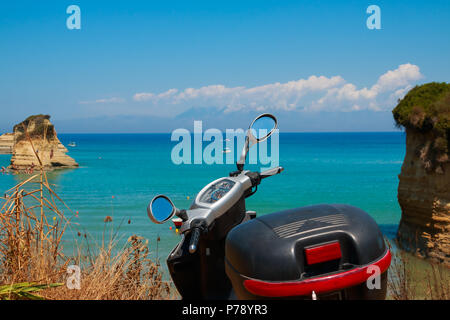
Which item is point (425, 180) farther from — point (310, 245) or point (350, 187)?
point (350, 187)

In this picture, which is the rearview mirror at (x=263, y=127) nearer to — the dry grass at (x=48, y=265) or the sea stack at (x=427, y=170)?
the dry grass at (x=48, y=265)

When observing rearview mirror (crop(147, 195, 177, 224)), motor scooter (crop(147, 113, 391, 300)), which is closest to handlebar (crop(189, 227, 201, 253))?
motor scooter (crop(147, 113, 391, 300))

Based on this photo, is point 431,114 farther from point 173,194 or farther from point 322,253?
point 173,194

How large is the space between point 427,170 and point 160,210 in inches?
424

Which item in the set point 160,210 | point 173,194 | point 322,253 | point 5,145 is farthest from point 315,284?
point 5,145

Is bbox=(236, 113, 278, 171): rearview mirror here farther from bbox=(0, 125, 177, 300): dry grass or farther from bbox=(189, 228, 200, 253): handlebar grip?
bbox=(0, 125, 177, 300): dry grass

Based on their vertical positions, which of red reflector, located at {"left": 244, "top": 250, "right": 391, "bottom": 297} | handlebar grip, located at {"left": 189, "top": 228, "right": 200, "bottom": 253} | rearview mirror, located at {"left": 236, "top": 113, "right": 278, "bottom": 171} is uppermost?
rearview mirror, located at {"left": 236, "top": 113, "right": 278, "bottom": 171}

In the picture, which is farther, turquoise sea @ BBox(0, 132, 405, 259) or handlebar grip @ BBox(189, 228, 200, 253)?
turquoise sea @ BBox(0, 132, 405, 259)

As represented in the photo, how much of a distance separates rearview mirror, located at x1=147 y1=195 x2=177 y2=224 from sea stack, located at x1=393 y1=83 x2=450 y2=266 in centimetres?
977

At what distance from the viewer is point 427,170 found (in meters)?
11.4

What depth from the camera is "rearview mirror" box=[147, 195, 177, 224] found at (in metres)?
2.14
